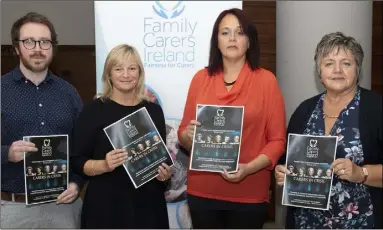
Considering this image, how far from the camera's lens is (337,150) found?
94.7 inches

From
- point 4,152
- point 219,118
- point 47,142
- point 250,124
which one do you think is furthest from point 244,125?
point 4,152

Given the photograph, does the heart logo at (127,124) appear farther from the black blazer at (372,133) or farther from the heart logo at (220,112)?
the black blazer at (372,133)

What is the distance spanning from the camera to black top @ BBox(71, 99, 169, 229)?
269 centimetres

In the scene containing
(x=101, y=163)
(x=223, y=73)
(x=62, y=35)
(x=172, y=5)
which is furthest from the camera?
(x=62, y=35)

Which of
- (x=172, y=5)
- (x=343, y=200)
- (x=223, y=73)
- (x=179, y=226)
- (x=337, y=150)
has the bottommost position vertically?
(x=179, y=226)

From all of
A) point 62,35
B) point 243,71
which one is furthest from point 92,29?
point 243,71

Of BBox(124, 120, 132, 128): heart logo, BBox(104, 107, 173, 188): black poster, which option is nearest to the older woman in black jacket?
BBox(104, 107, 173, 188): black poster

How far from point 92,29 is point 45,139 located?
141 inches

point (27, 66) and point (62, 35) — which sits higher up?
point (62, 35)

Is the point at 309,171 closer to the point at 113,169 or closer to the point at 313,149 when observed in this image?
the point at 313,149

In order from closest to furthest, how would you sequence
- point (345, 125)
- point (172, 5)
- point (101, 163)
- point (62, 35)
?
1. point (345, 125)
2. point (101, 163)
3. point (172, 5)
4. point (62, 35)

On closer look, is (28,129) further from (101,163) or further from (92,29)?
(92,29)

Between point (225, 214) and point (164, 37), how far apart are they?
1420 mm

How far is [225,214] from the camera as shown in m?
2.81
